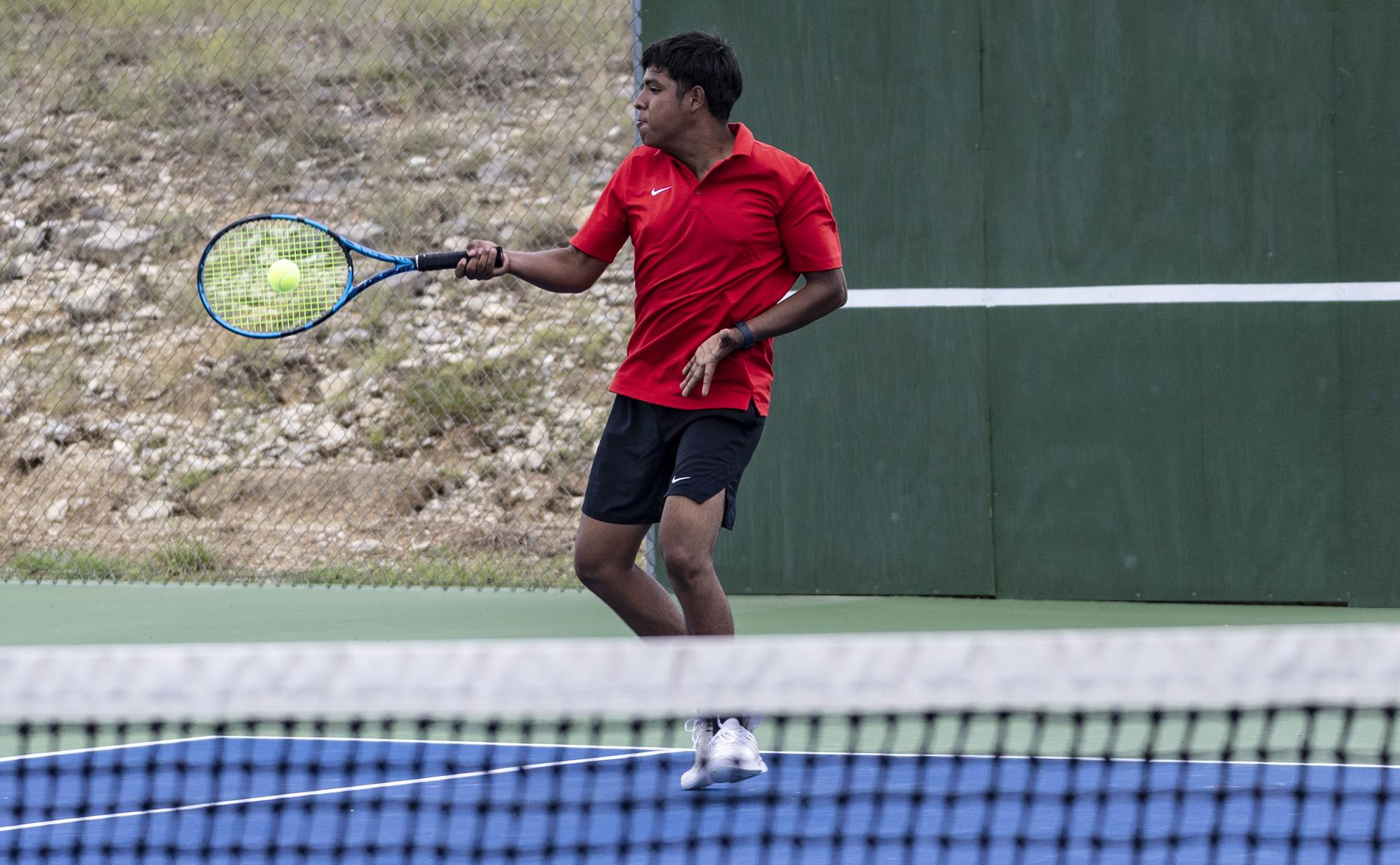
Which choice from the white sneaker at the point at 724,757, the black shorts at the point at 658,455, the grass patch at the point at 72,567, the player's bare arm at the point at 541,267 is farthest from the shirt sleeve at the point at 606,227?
the grass patch at the point at 72,567

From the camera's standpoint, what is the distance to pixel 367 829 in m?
3.87

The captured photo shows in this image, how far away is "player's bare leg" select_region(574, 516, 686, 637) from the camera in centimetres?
440

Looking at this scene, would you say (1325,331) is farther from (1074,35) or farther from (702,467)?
(702,467)

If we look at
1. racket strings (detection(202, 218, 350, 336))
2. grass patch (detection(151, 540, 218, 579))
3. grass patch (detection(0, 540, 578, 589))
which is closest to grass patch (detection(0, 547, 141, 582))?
grass patch (detection(0, 540, 578, 589))

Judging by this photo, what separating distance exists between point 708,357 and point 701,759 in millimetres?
861

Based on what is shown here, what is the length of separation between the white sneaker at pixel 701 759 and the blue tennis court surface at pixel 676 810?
0.11 ft

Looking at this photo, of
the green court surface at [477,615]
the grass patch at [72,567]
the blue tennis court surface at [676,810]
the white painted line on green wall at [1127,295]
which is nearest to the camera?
the blue tennis court surface at [676,810]

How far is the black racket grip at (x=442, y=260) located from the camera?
434 centimetres

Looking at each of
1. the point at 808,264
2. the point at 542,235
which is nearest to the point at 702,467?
the point at 808,264

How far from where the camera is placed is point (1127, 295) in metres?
7.23

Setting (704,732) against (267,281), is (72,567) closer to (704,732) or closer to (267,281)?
(267,281)

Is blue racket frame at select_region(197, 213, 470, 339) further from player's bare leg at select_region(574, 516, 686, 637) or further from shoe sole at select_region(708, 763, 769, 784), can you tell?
shoe sole at select_region(708, 763, 769, 784)

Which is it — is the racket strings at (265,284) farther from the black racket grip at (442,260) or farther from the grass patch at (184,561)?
the grass patch at (184,561)

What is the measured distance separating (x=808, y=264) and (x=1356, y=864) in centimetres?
176
